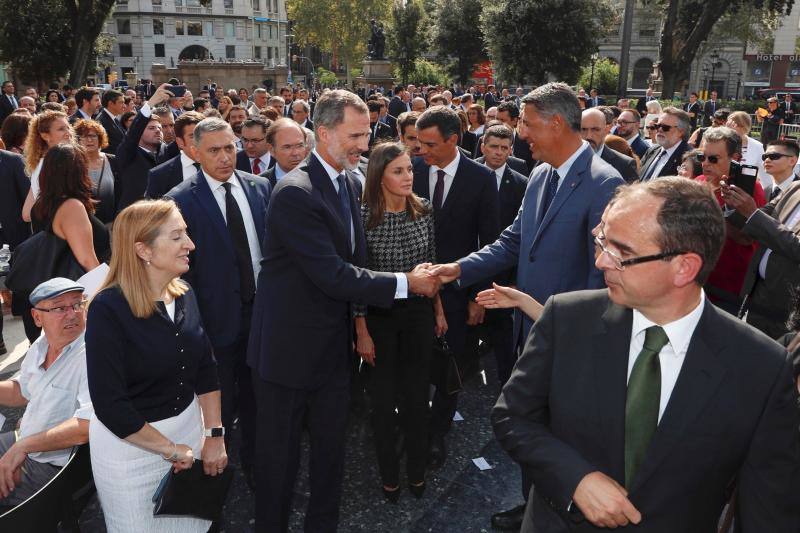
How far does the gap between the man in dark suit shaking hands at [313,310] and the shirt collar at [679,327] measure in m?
1.51

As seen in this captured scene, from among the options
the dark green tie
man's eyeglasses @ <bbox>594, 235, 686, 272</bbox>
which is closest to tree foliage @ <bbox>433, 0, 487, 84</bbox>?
man's eyeglasses @ <bbox>594, 235, 686, 272</bbox>

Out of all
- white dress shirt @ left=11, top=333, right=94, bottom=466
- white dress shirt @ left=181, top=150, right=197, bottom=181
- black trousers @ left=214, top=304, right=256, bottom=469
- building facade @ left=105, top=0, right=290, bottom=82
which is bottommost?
black trousers @ left=214, top=304, right=256, bottom=469

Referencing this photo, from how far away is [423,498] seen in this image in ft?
13.0

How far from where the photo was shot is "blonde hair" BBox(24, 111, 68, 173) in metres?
5.54

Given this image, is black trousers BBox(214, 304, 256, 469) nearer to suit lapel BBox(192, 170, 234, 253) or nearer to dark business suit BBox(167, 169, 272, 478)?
dark business suit BBox(167, 169, 272, 478)

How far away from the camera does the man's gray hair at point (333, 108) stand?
10.4 ft

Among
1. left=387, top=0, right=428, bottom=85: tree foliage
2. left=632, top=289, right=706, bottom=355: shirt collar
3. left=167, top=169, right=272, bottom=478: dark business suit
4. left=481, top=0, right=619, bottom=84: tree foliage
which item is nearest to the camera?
left=632, top=289, right=706, bottom=355: shirt collar

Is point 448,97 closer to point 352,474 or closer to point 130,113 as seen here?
point 130,113

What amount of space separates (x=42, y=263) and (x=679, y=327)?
3992 millimetres

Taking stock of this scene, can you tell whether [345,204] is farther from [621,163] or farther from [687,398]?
[621,163]

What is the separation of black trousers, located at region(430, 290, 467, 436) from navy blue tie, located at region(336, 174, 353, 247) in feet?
4.20

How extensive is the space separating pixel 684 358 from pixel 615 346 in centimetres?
20

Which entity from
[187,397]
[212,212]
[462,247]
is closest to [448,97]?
[462,247]

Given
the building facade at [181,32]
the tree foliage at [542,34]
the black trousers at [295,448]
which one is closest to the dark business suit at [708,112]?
the tree foliage at [542,34]
